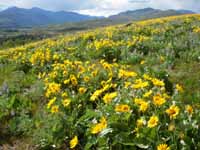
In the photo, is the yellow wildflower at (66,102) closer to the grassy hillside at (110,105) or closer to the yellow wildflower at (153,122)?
the grassy hillside at (110,105)

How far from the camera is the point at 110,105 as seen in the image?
5297 mm

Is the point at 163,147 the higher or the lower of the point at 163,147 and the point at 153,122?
the lower

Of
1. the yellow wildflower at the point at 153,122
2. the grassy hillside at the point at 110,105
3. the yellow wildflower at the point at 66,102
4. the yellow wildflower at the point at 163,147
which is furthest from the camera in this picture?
the yellow wildflower at the point at 66,102

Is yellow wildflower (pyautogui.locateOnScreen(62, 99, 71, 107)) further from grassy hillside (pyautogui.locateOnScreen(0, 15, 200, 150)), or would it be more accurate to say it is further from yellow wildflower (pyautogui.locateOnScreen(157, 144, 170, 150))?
yellow wildflower (pyautogui.locateOnScreen(157, 144, 170, 150))

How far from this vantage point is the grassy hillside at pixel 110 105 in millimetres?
4566

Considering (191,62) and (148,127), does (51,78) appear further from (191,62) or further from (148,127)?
(148,127)

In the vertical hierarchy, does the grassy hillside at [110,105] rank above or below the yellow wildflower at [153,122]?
below

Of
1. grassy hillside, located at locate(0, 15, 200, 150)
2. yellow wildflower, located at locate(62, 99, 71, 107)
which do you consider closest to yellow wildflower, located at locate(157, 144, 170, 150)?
grassy hillside, located at locate(0, 15, 200, 150)

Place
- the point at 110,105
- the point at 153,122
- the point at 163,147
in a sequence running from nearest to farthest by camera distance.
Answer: the point at 163,147
the point at 153,122
the point at 110,105

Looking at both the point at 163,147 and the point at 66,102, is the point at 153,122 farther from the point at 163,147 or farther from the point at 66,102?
the point at 66,102

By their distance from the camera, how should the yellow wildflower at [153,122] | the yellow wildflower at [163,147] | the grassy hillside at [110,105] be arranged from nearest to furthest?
the yellow wildflower at [163,147], the yellow wildflower at [153,122], the grassy hillside at [110,105]

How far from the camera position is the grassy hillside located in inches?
180

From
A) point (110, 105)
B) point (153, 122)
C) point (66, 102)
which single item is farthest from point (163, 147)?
point (66, 102)

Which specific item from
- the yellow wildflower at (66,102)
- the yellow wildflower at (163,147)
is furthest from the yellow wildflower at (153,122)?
the yellow wildflower at (66,102)
